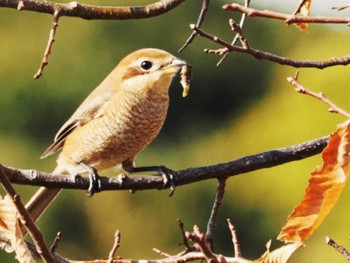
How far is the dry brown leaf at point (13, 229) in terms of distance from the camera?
2297mm

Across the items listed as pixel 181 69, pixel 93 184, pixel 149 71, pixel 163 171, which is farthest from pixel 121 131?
pixel 93 184

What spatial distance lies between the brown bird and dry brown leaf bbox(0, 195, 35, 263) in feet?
5.81

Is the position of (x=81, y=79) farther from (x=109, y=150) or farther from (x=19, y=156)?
(x=109, y=150)

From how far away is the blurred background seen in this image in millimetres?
15000

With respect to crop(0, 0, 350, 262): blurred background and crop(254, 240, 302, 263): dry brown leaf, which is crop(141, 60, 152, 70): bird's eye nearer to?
crop(254, 240, 302, 263): dry brown leaf

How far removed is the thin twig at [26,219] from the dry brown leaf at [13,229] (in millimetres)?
51

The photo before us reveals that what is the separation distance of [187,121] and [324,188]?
1898 cm

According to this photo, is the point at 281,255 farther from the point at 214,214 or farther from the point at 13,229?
the point at 214,214

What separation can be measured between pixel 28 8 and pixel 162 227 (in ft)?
45.0

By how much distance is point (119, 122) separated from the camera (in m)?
4.29

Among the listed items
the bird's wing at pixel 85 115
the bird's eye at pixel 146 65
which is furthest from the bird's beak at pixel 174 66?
A: the bird's wing at pixel 85 115

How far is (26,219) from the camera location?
84.4 inches

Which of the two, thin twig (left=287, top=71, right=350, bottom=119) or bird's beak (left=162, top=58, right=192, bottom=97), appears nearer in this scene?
thin twig (left=287, top=71, right=350, bottom=119)

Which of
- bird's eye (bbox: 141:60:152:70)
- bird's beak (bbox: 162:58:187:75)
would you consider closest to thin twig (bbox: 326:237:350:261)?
bird's beak (bbox: 162:58:187:75)
